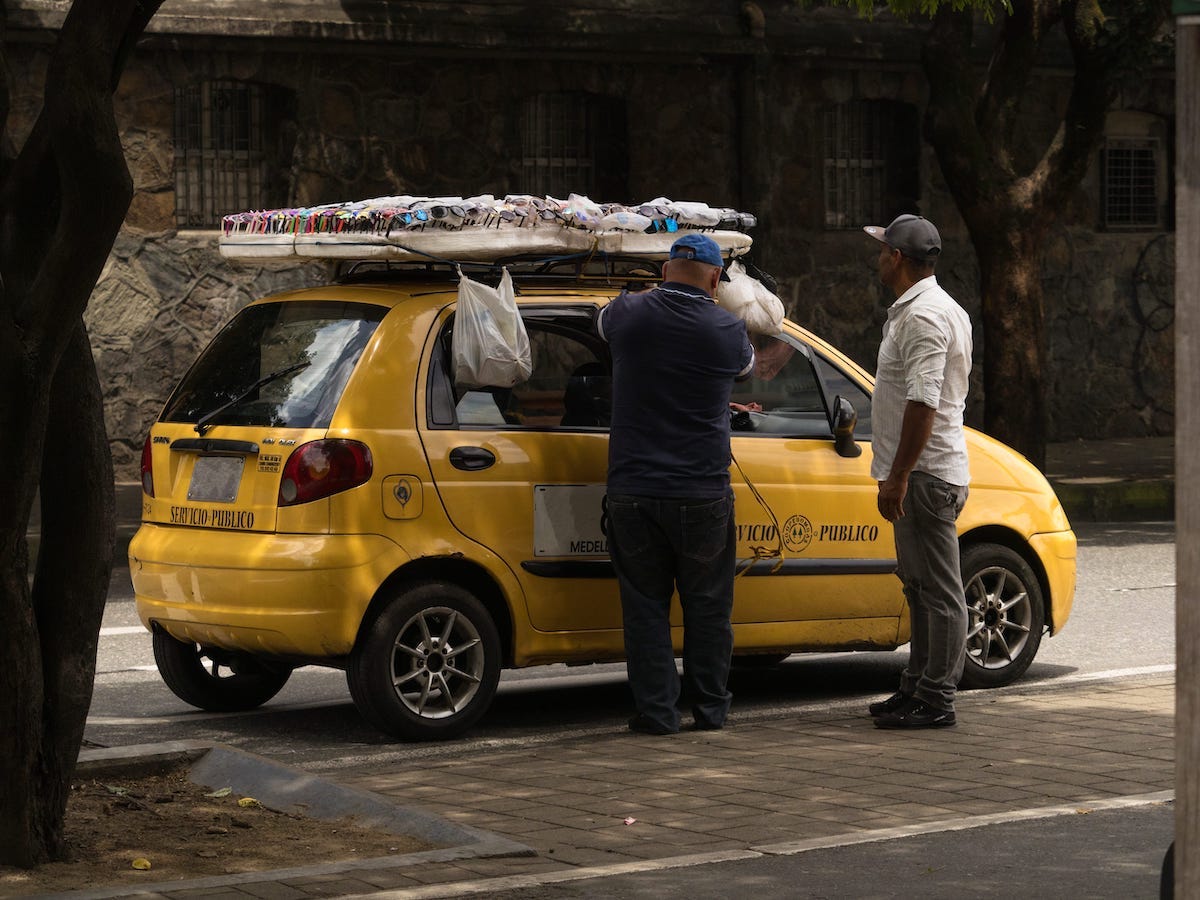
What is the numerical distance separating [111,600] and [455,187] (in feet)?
27.5

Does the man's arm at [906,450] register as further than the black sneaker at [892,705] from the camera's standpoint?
No

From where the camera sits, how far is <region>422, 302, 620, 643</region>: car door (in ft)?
27.5

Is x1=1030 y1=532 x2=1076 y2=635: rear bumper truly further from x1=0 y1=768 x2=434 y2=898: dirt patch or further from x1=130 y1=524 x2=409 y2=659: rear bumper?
x1=0 y1=768 x2=434 y2=898: dirt patch

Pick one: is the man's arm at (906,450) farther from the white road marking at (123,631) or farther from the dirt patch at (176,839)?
the white road marking at (123,631)

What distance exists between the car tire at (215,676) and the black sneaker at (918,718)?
249cm

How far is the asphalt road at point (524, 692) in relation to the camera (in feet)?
28.0

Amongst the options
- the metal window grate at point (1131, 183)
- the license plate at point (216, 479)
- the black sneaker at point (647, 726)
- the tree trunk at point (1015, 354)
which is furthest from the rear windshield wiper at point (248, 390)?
the metal window grate at point (1131, 183)

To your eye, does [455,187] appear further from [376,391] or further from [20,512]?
[20,512]

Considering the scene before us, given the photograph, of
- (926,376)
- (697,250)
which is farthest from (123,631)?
(926,376)

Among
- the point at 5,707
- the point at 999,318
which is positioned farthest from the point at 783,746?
the point at 999,318

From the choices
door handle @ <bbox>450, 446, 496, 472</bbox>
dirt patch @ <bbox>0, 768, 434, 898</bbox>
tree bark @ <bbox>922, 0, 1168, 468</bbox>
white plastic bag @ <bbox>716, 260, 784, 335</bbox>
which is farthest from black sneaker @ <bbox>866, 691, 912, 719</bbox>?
tree bark @ <bbox>922, 0, 1168, 468</bbox>

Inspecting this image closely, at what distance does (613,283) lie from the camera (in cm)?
931

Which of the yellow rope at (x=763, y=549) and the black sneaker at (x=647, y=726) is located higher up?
the yellow rope at (x=763, y=549)

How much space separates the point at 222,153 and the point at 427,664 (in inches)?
475
